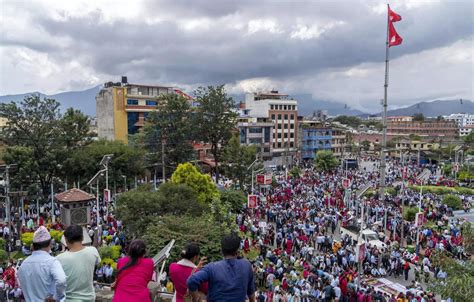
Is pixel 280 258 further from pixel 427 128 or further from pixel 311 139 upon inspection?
pixel 427 128

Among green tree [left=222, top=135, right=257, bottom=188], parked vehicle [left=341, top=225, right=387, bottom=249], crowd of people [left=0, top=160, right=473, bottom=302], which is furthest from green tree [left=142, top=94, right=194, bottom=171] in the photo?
parked vehicle [left=341, top=225, right=387, bottom=249]

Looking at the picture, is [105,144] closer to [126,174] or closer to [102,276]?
[126,174]

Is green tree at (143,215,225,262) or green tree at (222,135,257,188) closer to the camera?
green tree at (143,215,225,262)

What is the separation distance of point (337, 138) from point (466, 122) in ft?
446

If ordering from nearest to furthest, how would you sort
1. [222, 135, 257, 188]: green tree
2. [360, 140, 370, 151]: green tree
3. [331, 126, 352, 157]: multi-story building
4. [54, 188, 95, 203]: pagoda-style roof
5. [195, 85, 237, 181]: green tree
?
[54, 188, 95, 203]: pagoda-style roof → [222, 135, 257, 188]: green tree → [195, 85, 237, 181]: green tree → [331, 126, 352, 157]: multi-story building → [360, 140, 370, 151]: green tree

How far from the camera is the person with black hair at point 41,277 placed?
12.9 feet

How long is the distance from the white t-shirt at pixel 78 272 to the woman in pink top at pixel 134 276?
354 millimetres

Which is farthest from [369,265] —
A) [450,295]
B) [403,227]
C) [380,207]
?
[380,207]

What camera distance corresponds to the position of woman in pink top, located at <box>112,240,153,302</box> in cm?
399

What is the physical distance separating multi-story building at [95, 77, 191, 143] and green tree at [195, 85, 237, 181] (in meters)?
8.46

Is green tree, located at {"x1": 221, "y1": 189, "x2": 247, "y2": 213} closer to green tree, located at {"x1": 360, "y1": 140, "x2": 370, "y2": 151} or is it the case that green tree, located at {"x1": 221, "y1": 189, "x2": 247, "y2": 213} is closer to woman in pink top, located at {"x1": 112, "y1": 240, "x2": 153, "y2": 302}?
woman in pink top, located at {"x1": 112, "y1": 240, "x2": 153, "y2": 302}

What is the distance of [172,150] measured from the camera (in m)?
37.8

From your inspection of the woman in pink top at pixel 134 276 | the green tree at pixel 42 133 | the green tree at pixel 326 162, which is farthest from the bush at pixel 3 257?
the green tree at pixel 326 162

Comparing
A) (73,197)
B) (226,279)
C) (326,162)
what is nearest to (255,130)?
(326,162)
